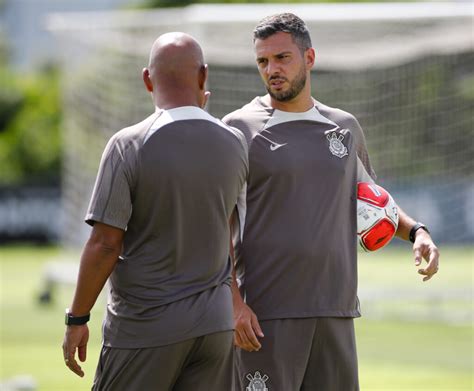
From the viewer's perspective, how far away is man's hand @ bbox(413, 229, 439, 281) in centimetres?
543

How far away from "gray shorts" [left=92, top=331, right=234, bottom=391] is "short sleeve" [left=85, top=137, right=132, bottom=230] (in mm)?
499

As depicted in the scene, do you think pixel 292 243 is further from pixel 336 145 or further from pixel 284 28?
pixel 284 28

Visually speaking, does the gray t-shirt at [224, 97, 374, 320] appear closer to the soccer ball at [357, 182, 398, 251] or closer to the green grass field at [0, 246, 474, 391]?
the soccer ball at [357, 182, 398, 251]

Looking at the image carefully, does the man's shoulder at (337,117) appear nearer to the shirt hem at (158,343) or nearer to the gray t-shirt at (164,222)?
the gray t-shirt at (164,222)

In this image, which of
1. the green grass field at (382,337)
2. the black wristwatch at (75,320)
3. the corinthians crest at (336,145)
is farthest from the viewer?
the green grass field at (382,337)

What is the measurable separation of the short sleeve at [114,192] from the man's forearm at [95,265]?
0.30ft

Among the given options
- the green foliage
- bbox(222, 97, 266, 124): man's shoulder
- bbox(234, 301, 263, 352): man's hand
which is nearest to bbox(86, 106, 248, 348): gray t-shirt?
bbox(234, 301, 263, 352): man's hand

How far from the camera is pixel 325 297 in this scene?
542cm

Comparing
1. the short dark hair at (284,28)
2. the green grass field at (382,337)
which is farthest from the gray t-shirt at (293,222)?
the green grass field at (382,337)

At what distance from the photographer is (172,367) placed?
15.3 ft

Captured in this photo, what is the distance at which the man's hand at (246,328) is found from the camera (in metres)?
5.25

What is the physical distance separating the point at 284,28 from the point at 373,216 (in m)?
0.94

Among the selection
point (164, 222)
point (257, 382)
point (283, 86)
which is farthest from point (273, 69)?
point (257, 382)

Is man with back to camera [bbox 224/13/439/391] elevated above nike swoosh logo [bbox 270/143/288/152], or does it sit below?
below
